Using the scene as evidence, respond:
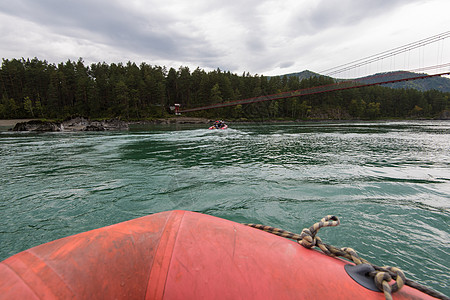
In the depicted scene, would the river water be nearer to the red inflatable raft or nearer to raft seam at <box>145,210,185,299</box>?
the red inflatable raft

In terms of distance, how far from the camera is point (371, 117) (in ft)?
355

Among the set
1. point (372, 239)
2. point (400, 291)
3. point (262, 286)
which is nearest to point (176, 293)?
point (262, 286)

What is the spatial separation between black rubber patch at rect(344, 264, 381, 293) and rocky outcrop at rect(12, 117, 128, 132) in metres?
46.4

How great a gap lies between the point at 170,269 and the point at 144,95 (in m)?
86.2

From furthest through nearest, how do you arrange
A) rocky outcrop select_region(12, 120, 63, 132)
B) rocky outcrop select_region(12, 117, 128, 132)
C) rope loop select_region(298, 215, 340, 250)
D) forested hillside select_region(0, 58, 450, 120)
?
1. forested hillside select_region(0, 58, 450, 120)
2. rocky outcrop select_region(12, 117, 128, 132)
3. rocky outcrop select_region(12, 120, 63, 132)
4. rope loop select_region(298, 215, 340, 250)

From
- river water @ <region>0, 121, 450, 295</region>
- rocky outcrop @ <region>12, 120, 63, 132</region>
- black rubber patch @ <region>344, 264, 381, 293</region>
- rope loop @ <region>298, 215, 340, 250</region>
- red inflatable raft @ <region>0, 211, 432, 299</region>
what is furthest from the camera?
rocky outcrop @ <region>12, 120, 63, 132</region>

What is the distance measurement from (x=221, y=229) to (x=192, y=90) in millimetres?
97275

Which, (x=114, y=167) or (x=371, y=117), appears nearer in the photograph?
(x=114, y=167)

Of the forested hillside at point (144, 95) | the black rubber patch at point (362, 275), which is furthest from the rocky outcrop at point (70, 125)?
the black rubber patch at point (362, 275)

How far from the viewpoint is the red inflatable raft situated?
120cm

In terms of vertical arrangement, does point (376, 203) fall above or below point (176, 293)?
below

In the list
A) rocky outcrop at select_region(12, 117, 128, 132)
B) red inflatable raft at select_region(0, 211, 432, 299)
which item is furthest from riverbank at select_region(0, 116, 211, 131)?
red inflatable raft at select_region(0, 211, 432, 299)

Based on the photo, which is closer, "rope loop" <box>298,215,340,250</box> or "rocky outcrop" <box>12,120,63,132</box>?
"rope loop" <box>298,215,340,250</box>

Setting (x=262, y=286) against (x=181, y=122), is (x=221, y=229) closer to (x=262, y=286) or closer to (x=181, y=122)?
(x=262, y=286)
